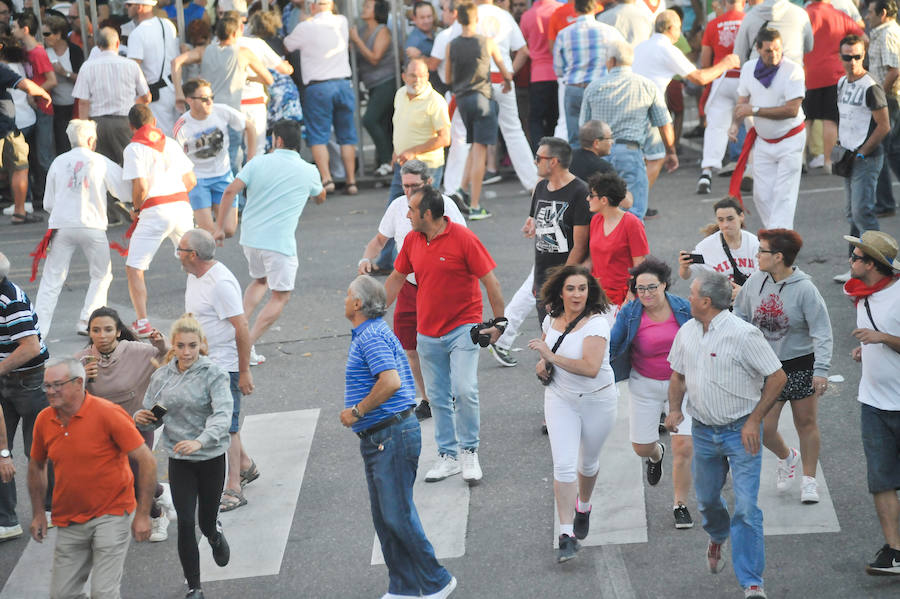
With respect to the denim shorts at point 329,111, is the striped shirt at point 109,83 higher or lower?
higher

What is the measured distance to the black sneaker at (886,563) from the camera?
6.82m

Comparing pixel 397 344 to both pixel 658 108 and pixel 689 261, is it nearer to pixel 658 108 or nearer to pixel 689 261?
pixel 689 261

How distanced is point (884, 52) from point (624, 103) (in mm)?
2616

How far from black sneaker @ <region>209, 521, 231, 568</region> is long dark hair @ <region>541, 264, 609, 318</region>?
7.85ft

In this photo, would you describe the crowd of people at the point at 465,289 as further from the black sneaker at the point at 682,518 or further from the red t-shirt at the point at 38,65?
the red t-shirt at the point at 38,65

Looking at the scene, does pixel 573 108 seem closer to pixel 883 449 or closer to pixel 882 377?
pixel 882 377

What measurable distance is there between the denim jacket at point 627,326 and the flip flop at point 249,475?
2755 mm

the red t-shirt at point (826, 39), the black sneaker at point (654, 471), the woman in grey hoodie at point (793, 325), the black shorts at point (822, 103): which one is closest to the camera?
the woman in grey hoodie at point (793, 325)

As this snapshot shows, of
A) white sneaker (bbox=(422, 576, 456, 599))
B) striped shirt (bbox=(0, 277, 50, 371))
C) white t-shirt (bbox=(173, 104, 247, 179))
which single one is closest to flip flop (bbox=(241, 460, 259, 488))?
striped shirt (bbox=(0, 277, 50, 371))

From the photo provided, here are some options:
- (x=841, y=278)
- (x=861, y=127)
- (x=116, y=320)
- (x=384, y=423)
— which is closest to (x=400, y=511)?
(x=384, y=423)

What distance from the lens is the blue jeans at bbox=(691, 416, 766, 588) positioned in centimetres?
657

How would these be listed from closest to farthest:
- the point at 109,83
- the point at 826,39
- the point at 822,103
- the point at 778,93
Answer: the point at 778,93 → the point at 109,83 → the point at 826,39 → the point at 822,103

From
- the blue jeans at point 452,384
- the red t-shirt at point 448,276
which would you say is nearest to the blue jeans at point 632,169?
the red t-shirt at point 448,276

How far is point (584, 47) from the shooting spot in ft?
45.7
